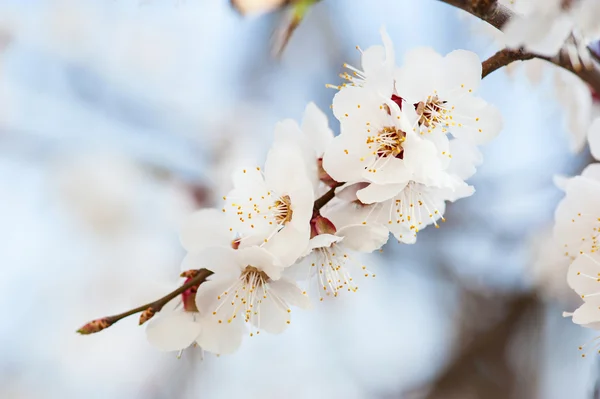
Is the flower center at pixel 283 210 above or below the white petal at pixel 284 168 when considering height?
below

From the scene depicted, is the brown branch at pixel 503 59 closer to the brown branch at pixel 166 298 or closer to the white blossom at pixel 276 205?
the white blossom at pixel 276 205

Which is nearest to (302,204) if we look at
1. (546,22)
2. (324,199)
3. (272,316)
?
(324,199)

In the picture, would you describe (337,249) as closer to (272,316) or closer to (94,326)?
(272,316)

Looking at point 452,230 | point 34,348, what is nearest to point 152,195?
point 34,348

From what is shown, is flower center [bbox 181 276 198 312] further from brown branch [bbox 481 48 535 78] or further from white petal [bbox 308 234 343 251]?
brown branch [bbox 481 48 535 78]

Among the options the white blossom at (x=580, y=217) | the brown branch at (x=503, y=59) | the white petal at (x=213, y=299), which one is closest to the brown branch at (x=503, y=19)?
the brown branch at (x=503, y=59)

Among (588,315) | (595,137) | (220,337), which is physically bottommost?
(588,315)

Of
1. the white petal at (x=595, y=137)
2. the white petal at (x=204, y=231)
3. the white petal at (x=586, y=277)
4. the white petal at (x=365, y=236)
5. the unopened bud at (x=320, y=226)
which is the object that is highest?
the white petal at (x=204, y=231)
